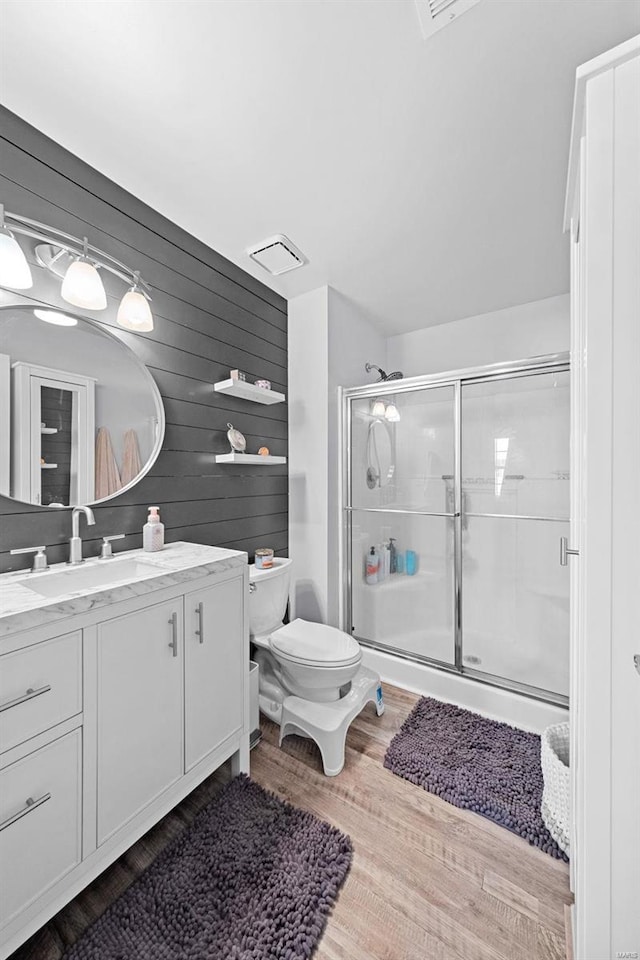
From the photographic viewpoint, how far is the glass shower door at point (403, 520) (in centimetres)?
238

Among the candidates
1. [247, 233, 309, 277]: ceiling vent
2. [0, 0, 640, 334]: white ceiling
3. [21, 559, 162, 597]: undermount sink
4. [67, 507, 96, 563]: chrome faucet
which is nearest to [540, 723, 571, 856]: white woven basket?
[21, 559, 162, 597]: undermount sink

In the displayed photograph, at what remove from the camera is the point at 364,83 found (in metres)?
1.24

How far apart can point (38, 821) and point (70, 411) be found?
1.25m

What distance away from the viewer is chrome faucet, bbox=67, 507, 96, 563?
4.70 feet

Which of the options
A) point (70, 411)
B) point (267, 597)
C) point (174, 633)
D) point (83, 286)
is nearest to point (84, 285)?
point (83, 286)

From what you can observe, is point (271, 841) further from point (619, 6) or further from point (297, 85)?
point (619, 6)

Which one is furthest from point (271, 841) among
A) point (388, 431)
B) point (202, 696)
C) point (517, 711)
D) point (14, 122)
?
point (14, 122)

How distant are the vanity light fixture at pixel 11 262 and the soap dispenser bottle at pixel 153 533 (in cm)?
91

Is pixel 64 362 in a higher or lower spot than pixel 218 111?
lower

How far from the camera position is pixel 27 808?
95cm

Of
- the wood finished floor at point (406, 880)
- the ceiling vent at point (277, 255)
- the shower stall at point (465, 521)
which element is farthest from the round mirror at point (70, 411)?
the shower stall at point (465, 521)

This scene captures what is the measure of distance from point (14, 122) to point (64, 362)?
788 millimetres

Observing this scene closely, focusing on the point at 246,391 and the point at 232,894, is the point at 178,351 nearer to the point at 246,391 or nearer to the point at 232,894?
the point at 246,391

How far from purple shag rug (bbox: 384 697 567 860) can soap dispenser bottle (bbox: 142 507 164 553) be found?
4.41ft
